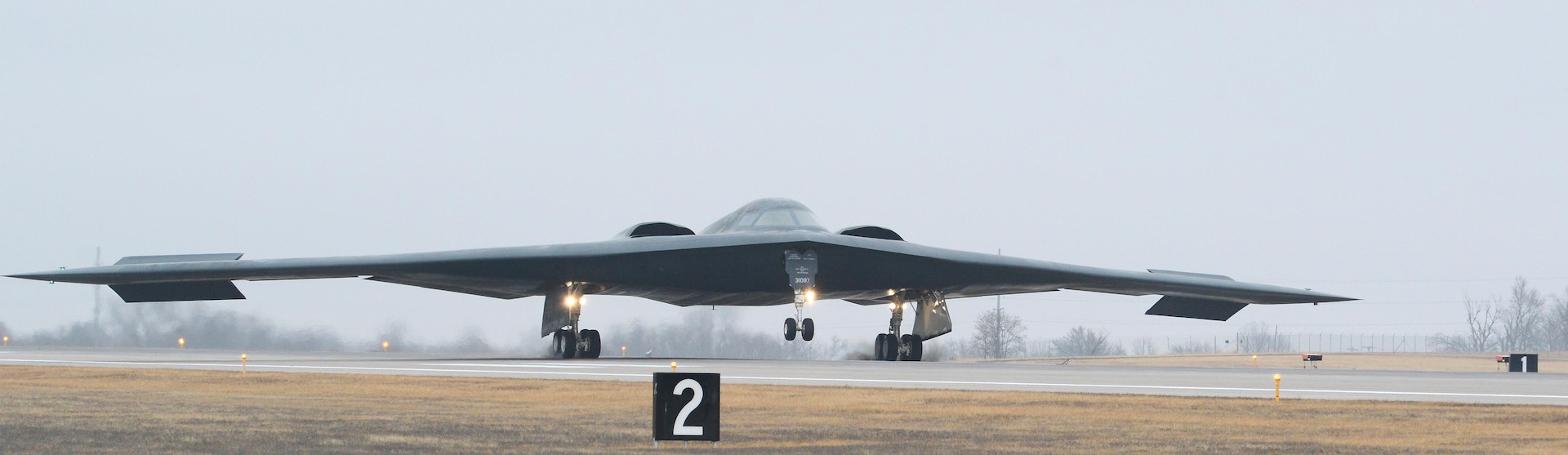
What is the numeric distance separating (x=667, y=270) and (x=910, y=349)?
478 cm

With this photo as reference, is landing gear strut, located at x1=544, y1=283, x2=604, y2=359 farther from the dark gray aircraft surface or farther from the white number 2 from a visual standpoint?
the white number 2

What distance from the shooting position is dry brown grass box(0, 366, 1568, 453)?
9.30 meters

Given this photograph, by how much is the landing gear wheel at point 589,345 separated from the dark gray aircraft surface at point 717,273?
0.03m

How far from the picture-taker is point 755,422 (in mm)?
11359

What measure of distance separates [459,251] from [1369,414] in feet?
59.8

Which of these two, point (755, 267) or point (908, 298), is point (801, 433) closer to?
point (755, 267)

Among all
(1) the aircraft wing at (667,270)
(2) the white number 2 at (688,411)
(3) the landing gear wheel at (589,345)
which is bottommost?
(3) the landing gear wheel at (589,345)

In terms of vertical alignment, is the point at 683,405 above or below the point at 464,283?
below

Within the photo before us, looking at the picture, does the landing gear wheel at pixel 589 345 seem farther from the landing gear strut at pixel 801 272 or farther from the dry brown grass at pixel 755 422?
the dry brown grass at pixel 755 422

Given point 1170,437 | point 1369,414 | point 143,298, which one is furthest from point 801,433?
point 143,298

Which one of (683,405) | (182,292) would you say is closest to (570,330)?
(182,292)

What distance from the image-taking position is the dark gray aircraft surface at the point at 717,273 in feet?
85.1

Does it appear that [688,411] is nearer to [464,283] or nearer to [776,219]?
[776,219]

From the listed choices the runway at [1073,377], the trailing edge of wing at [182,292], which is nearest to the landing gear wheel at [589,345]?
the runway at [1073,377]
